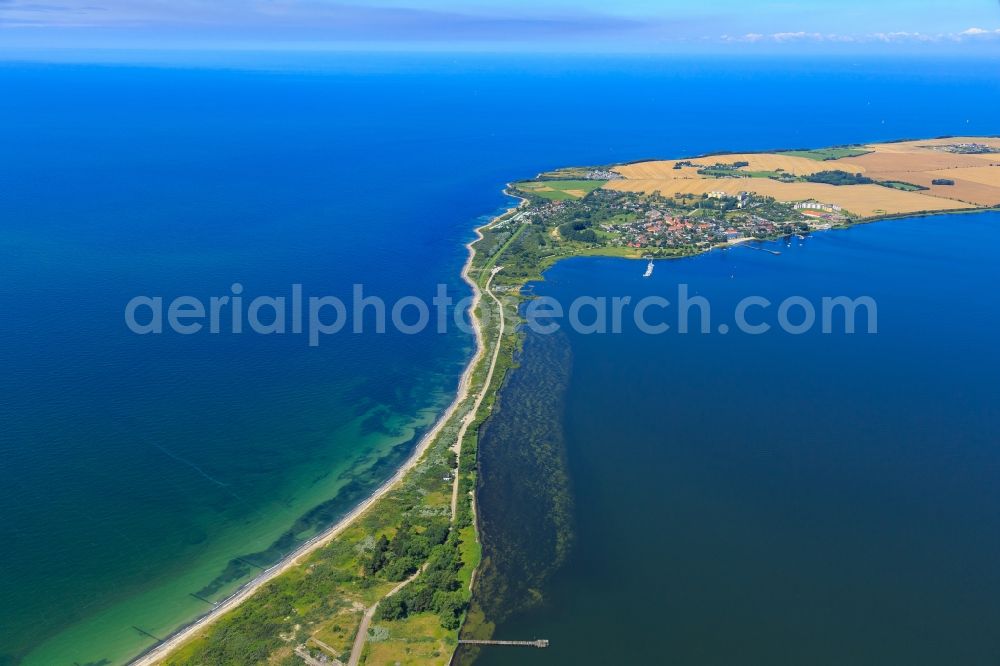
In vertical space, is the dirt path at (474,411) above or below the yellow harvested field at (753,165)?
below

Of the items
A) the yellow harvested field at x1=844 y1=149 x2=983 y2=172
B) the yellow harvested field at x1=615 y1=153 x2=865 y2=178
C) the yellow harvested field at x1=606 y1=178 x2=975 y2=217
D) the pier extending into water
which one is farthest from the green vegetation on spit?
the yellow harvested field at x1=844 y1=149 x2=983 y2=172

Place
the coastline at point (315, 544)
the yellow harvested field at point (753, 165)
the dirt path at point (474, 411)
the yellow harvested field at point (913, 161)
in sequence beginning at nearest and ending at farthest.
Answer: the coastline at point (315, 544) → the dirt path at point (474, 411) → the yellow harvested field at point (753, 165) → the yellow harvested field at point (913, 161)

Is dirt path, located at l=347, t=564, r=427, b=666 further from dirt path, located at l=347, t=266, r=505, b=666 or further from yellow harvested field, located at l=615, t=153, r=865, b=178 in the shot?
yellow harvested field, located at l=615, t=153, r=865, b=178

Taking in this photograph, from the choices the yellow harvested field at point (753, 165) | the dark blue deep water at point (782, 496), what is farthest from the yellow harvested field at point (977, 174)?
the dark blue deep water at point (782, 496)

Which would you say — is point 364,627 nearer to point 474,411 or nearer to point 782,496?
point 474,411

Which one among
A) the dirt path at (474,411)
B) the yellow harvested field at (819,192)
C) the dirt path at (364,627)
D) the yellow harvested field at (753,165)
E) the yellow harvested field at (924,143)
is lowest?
the dirt path at (364,627)

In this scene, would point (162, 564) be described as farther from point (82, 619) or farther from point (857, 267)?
point (857, 267)

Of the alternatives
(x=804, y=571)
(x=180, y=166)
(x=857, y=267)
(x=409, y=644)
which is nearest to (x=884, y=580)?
(x=804, y=571)

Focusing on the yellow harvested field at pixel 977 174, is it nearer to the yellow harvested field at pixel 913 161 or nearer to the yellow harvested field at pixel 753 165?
the yellow harvested field at pixel 913 161
